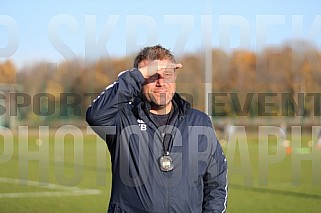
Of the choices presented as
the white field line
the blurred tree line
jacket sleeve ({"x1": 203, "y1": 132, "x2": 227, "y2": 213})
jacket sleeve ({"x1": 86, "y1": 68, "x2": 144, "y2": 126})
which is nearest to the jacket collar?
jacket sleeve ({"x1": 86, "y1": 68, "x2": 144, "y2": 126})

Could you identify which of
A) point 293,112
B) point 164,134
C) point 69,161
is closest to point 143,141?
point 164,134

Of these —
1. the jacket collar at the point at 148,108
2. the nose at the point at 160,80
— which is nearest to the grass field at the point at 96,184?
the jacket collar at the point at 148,108

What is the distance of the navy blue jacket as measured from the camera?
383 cm

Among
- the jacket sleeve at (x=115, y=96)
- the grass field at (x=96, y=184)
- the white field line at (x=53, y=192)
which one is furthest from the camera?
the white field line at (x=53, y=192)

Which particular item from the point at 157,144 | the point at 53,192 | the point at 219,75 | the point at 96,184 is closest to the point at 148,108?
the point at 157,144

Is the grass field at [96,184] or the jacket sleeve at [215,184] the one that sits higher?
the jacket sleeve at [215,184]

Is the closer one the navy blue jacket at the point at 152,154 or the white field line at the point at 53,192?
the navy blue jacket at the point at 152,154

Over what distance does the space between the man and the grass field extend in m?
7.91

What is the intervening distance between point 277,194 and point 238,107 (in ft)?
89.5

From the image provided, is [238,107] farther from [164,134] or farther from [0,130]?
[164,134]

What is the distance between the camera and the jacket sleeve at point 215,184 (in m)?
4.03

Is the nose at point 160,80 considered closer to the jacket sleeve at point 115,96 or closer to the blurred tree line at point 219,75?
the jacket sleeve at point 115,96

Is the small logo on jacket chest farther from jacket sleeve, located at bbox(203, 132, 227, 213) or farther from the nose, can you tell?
jacket sleeve, located at bbox(203, 132, 227, 213)

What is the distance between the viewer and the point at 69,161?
2478 cm
